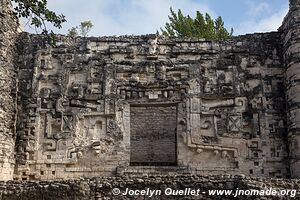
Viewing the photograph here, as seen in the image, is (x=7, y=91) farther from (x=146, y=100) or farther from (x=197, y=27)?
(x=197, y=27)

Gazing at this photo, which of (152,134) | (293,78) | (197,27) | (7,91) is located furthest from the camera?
(197,27)

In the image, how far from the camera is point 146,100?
11.5 m

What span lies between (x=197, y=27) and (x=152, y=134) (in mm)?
5994

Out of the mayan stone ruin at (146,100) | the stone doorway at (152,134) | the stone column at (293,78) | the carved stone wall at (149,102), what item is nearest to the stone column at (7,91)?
the mayan stone ruin at (146,100)

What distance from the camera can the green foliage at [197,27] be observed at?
57.3 feet

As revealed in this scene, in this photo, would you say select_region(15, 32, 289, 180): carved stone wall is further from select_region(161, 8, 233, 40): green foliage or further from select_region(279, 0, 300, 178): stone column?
select_region(161, 8, 233, 40): green foliage

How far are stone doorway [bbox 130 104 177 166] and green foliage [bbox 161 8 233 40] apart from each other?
518 centimetres

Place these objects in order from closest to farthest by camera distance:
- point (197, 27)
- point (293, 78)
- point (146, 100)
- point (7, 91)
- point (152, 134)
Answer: point (293, 78) < point (7, 91) < point (146, 100) < point (152, 134) < point (197, 27)

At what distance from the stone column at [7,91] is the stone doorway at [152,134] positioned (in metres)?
3.13

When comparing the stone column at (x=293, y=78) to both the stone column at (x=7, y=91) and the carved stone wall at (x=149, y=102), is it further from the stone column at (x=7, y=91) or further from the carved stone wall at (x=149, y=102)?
the stone column at (x=7, y=91)

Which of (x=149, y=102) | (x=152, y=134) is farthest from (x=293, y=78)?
(x=152, y=134)

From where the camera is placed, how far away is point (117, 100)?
11414 mm

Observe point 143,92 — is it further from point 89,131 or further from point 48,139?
point 48,139

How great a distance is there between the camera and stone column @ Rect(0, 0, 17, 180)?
35.1ft
